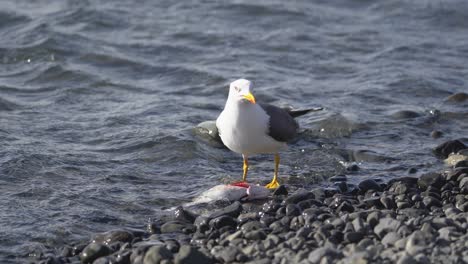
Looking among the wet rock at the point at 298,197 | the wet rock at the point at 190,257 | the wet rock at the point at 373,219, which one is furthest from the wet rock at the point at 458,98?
the wet rock at the point at 190,257

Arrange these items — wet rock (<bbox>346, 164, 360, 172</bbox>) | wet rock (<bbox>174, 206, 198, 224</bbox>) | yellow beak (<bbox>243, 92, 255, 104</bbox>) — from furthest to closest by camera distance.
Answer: wet rock (<bbox>346, 164, 360, 172</bbox>) < yellow beak (<bbox>243, 92, 255, 104</bbox>) < wet rock (<bbox>174, 206, 198, 224</bbox>)

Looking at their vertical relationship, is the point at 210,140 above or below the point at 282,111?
below

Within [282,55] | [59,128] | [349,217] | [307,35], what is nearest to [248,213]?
[349,217]

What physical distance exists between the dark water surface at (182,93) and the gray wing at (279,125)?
0.78 metres

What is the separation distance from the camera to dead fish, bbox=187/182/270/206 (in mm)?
10156

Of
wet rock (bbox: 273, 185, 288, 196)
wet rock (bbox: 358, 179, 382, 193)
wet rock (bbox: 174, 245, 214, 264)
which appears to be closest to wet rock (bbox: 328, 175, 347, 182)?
wet rock (bbox: 358, 179, 382, 193)

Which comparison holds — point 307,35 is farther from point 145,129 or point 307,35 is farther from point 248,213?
point 248,213

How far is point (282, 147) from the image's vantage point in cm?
1068

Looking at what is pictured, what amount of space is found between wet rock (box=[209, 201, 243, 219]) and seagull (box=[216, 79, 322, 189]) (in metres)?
0.92

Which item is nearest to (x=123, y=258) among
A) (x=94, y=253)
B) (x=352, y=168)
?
(x=94, y=253)

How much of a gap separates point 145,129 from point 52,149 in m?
1.49

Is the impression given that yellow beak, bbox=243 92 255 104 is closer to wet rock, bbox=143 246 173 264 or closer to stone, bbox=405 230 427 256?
wet rock, bbox=143 246 173 264

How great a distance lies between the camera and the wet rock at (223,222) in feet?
29.0

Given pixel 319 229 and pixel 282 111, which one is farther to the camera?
pixel 282 111
